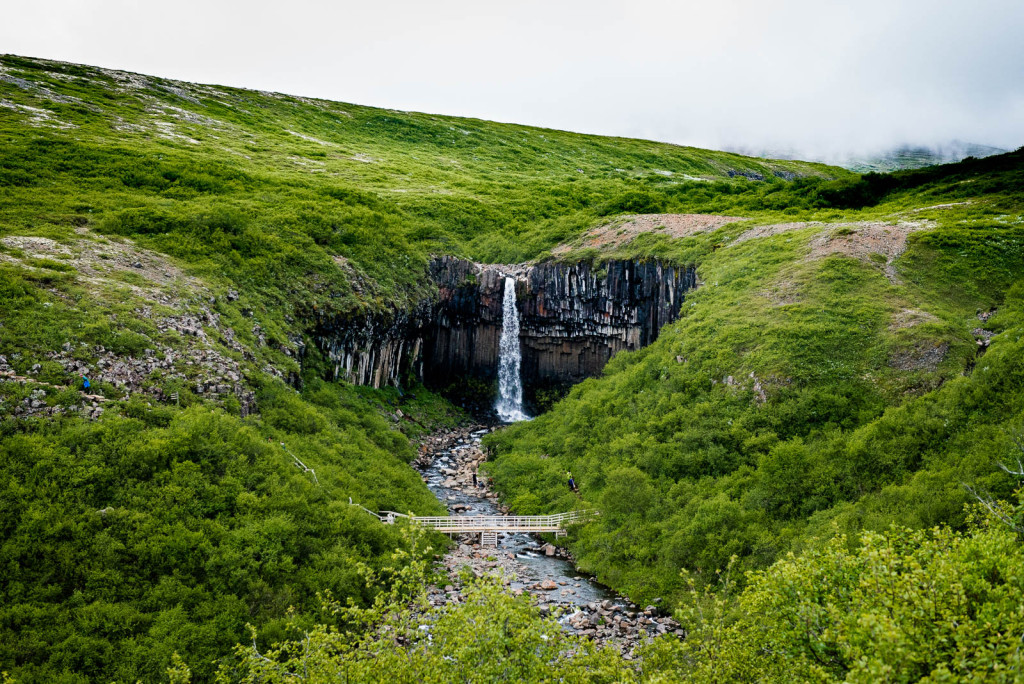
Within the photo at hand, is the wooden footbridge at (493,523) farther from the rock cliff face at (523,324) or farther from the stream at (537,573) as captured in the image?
the rock cliff face at (523,324)

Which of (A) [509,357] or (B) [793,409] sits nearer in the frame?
(B) [793,409]

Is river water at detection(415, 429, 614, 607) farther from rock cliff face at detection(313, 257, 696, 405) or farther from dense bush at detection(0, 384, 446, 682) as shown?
rock cliff face at detection(313, 257, 696, 405)

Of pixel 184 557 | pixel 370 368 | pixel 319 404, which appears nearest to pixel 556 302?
pixel 370 368

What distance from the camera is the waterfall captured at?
54.3m

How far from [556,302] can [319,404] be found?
72.5 feet

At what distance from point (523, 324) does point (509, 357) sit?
310 cm

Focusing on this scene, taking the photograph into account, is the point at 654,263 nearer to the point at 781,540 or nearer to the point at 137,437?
the point at 781,540

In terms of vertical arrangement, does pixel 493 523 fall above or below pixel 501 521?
above

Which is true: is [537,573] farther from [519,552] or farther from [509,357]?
[509,357]

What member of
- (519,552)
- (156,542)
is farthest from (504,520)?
(156,542)

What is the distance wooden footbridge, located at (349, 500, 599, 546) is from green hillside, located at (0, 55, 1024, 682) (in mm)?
1314

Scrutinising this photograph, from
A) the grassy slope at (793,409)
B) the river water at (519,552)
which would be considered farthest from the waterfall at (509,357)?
the river water at (519,552)

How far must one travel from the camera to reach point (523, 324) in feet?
178

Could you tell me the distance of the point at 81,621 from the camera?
59.3 feet
